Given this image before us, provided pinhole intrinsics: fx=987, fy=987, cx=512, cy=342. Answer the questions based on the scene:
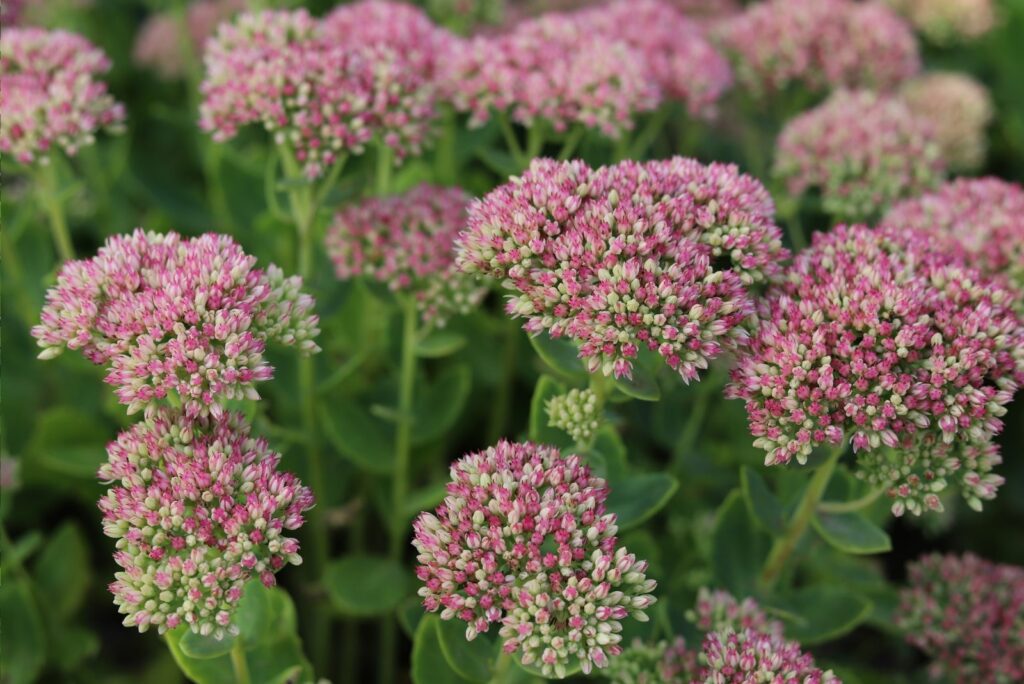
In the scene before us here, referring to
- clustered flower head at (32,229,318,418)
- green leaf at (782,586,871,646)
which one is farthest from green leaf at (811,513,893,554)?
clustered flower head at (32,229,318,418)

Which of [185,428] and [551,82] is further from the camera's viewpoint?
[551,82]

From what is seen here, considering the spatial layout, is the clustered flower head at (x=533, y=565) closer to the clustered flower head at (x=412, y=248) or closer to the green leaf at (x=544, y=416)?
the green leaf at (x=544, y=416)

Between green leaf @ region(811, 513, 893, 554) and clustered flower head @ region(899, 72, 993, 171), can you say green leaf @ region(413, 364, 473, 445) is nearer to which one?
green leaf @ region(811, 513, 893, 554)

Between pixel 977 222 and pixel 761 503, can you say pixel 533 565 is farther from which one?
pixel 977 222

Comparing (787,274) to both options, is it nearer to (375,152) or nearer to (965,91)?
(375,152)

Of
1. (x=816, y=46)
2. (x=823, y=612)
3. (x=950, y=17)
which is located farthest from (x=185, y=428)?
(x=950, y=17)

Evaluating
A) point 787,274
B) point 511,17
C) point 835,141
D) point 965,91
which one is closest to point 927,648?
point 787,274
